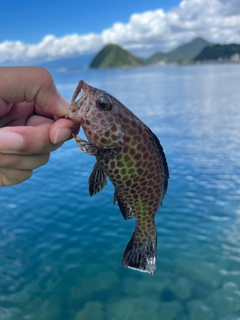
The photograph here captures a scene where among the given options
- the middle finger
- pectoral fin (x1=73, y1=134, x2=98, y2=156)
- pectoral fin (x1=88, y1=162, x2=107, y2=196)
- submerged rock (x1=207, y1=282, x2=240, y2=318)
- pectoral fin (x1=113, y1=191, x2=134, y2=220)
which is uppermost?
pectoral fin (x1=73, y1=134, x2=98, y2=156)

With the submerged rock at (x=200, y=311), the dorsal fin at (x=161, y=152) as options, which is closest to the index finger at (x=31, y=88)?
the dorsal fin at (x=161, y=152)

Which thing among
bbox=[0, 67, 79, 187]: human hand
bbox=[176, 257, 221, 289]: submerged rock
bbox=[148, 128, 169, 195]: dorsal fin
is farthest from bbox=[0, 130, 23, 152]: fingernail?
bbox=[176, 257, 221, 289]: submerged rock

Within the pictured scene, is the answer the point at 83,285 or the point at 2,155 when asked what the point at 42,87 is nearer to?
the point at 2,155

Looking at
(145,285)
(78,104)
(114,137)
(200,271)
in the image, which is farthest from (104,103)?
(200,271)

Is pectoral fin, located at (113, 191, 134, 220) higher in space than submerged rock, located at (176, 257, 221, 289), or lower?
higher

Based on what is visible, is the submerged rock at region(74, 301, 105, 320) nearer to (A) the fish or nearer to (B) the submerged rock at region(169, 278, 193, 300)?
(B) the submerged rock at region(169, 278, 193, 300)

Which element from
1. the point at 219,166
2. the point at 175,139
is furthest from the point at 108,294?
the point at 175,139
